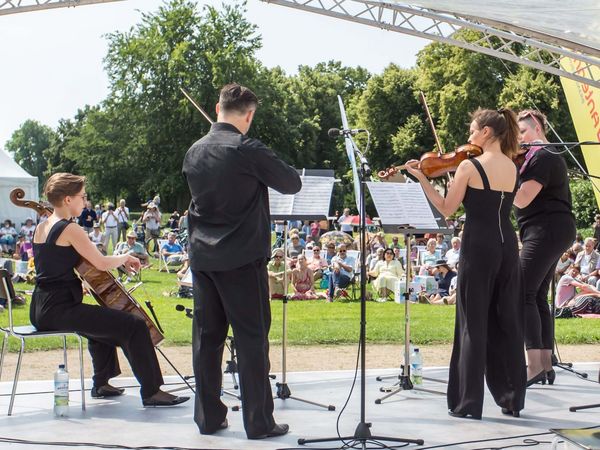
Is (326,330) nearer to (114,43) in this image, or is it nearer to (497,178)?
(497,178)

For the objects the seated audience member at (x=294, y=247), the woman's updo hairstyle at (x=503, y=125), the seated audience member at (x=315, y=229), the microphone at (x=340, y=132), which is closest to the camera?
the microphone at (x=340, y=132)

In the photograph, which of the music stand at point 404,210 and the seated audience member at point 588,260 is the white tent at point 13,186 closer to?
the seated audience member at point 588,260

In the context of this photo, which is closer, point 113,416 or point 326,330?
point 113,416

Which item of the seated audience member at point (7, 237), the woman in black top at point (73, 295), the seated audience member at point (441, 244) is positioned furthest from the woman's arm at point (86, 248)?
the seated audience member at point (7, 237)

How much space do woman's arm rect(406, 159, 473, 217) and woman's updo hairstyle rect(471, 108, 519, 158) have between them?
0.33 meters

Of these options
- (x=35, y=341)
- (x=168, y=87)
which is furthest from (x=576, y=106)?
(x=168, y=87)

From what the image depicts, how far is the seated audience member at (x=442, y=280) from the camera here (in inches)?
640

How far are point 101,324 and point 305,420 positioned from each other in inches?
59.7

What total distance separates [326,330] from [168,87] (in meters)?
39.4

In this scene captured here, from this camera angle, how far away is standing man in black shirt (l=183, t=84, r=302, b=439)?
199 inches

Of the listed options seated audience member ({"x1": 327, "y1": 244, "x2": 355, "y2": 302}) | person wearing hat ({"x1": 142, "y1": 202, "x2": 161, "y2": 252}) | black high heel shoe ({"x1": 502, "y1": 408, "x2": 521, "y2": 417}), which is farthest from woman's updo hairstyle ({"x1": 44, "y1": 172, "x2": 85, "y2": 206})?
person wearing hat ({"x1": 142, "y1": 202, "x2": 161, "y2": 252})

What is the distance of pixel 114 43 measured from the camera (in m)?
50.5

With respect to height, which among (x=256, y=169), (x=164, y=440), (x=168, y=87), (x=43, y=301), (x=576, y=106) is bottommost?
(x=164, y=440)

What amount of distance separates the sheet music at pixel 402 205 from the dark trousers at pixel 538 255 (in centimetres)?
77
